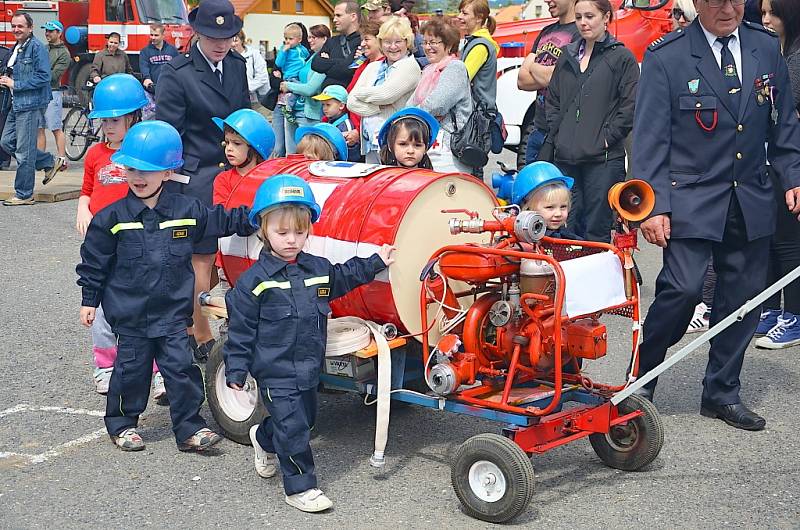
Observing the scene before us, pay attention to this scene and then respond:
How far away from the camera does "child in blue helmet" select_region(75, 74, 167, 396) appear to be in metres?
5.80

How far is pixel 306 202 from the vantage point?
15.0 feet

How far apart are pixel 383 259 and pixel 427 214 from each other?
12.6 inches

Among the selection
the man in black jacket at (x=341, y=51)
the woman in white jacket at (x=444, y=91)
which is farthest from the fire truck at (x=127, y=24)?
the woman in white jacket at (x=444, y=91)

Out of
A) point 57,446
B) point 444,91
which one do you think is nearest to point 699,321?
point 444,91

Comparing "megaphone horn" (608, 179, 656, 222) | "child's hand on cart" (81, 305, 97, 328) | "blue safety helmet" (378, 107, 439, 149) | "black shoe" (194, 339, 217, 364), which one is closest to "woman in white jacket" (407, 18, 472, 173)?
"blue safety helmet" (378, 107, 439, 149)

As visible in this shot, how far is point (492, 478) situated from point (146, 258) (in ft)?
6.29

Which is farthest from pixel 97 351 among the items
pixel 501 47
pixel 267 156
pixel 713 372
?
pixel 501 47

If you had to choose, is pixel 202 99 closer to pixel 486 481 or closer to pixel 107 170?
pixel 107 170

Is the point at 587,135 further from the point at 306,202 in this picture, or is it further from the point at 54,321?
the point at 54,321

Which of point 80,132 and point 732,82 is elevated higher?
point 732,82

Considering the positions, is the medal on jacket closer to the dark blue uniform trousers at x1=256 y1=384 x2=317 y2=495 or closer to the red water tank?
the red water tank

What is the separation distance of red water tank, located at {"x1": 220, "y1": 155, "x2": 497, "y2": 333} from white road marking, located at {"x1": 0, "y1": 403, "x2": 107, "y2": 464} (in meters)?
1.40

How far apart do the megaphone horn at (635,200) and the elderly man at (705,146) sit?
0.35 metres

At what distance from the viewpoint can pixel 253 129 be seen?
19.0 feet
